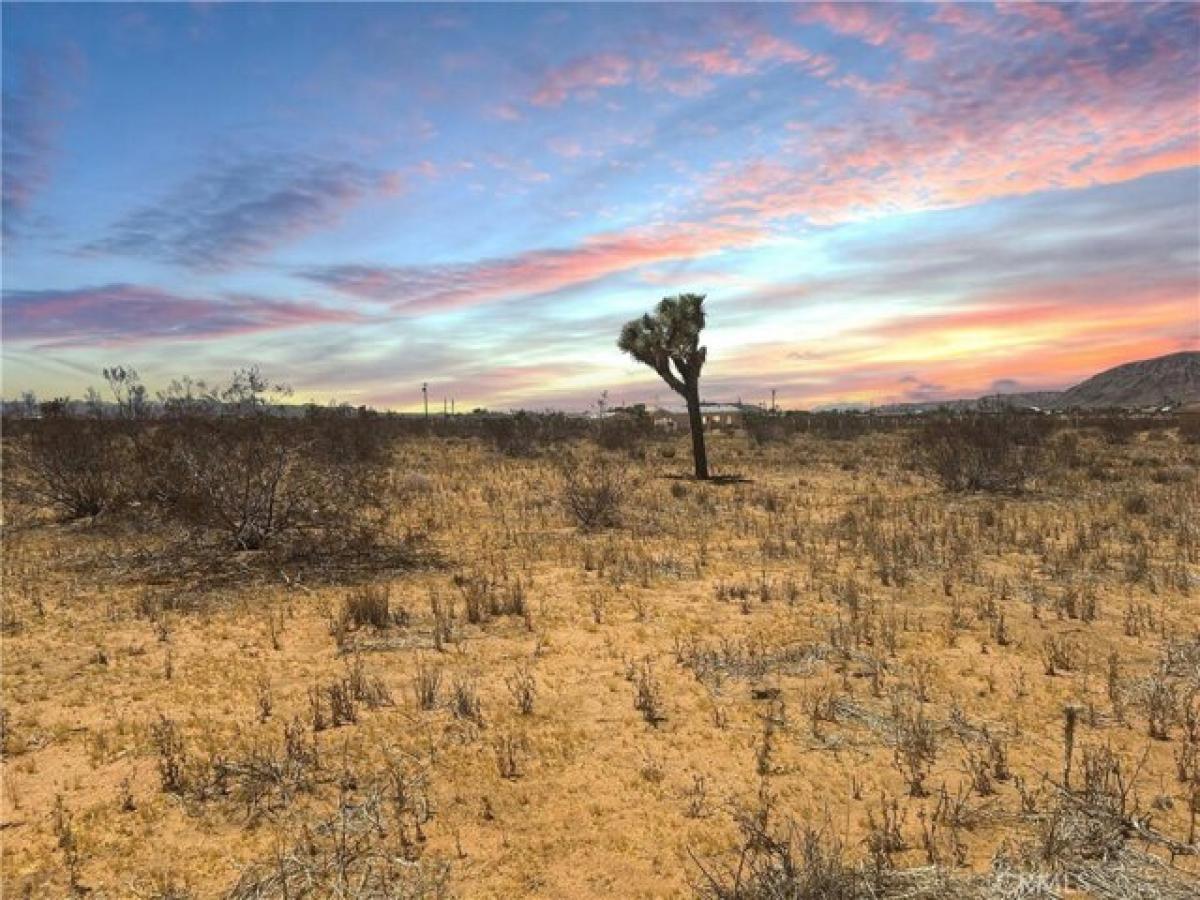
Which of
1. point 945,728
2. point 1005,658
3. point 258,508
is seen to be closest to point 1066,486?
point 1005,658

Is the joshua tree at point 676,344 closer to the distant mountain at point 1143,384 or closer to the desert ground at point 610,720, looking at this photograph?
the desert ground at point 610,720

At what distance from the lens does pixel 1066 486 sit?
19.2m

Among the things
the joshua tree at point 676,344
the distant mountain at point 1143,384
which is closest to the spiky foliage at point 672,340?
the joshua tree at point 676,344

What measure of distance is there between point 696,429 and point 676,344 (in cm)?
294

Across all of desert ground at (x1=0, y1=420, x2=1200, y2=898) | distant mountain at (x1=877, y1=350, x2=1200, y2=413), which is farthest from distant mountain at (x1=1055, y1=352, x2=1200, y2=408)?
desert ground at (x1=0, y1=420, x2=1200, y2=898)

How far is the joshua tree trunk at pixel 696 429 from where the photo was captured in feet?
77.6

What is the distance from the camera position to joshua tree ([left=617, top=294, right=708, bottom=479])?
968 inches

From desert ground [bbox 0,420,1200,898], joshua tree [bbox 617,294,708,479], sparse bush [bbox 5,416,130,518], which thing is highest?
joshua tree [bbox 617,294,708,479]

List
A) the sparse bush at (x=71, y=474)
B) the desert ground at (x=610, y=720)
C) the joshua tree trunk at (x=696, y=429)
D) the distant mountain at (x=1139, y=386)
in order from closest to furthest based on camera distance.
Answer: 1. the desert ground at (x=610, y=720)
2. the sparse bush at (x=71, y=474)
3. the joshua tree trunk at (x=696, y=429)
4. the distant mountain at (x=1139, y=386)

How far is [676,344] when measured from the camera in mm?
24812

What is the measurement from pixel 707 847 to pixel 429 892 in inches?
60.3

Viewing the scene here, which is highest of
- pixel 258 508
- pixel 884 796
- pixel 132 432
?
pixel 132 432

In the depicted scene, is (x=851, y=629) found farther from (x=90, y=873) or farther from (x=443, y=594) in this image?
(x=90, y=873)

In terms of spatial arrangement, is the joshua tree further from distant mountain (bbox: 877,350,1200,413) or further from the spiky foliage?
distant mountain (bbox: 877,350,1200,413)
